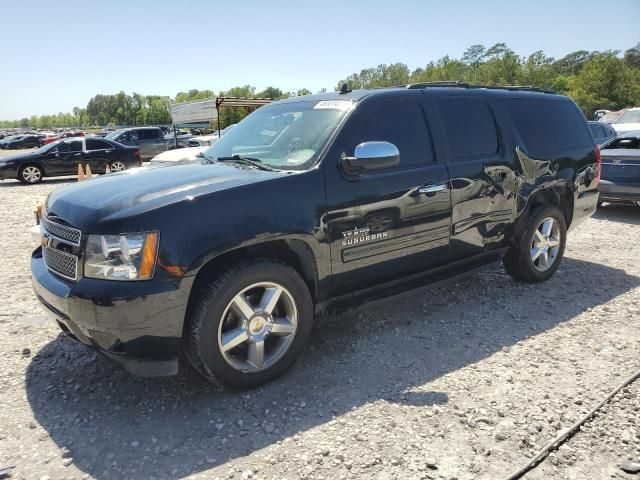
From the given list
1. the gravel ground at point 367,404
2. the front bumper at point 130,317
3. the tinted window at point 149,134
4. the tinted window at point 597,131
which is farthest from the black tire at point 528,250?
the tinted window at point 149,134

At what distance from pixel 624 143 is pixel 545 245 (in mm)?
5473

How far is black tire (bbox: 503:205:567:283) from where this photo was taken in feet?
15.7

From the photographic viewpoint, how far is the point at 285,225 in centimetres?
307

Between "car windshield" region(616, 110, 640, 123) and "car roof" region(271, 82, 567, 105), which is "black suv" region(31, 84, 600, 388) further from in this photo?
"car windshield" region(616, 110, 640, 123)

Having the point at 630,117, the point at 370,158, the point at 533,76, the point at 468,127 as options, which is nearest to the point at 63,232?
the point at 370,158

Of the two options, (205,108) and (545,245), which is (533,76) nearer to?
(205,108)

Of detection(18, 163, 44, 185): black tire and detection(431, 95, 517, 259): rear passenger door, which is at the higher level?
detection(431, 95, 517, 259): rear passenger door

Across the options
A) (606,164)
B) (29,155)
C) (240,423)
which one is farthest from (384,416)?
(29,155)

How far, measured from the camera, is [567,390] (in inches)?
124

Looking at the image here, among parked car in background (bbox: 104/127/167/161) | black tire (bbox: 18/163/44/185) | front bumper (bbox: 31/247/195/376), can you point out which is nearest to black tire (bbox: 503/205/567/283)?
front bumper (bbox: 31/247/195/376)

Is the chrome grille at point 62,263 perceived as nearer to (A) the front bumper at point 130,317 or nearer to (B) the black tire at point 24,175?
(A) the front bumper at point 130,317

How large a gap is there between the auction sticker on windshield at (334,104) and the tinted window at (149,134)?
62.0 ft

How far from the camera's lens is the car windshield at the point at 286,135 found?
3.46 m

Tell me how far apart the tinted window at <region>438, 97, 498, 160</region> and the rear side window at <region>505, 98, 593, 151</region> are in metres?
0.41
